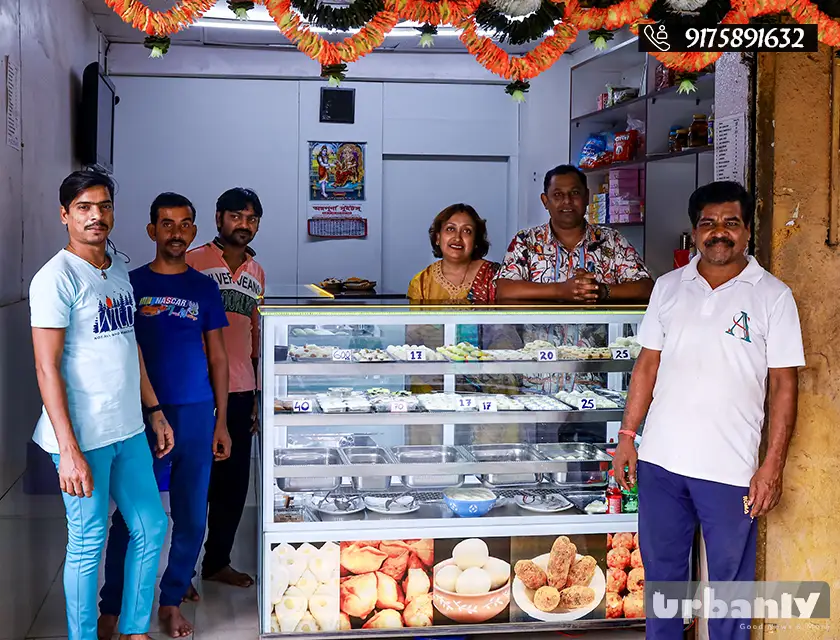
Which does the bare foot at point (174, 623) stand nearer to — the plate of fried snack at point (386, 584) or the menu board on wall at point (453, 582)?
the menu board on wall at point (453, 582)

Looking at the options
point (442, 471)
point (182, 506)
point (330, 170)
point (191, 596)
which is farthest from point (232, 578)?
point (330, 170)

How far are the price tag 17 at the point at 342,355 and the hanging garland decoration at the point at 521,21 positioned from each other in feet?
4.51

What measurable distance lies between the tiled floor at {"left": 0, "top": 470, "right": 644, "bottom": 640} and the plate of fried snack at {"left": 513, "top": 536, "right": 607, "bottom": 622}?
0.17 meters

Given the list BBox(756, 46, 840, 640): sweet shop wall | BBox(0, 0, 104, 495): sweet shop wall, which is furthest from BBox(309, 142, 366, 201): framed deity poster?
BBox(756, 46, 840, 640): sweet shop wall

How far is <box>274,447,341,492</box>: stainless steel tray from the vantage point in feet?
11.8

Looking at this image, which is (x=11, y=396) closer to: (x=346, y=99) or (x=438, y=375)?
(x=438, y=375)

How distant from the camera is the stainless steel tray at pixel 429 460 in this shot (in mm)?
3738

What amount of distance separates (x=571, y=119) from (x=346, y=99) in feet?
7.24

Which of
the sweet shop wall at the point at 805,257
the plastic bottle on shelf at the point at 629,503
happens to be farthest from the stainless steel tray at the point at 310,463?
the sweet shop wall at the point at 805,257

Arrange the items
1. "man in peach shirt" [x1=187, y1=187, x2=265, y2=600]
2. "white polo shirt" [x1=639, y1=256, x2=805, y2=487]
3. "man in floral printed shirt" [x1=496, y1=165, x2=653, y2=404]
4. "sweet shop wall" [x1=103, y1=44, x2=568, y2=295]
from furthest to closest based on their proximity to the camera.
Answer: "sweet shop wall" [x1=103, y1=44, x2=568, y2=295]
"man in peach shirt" [x1=187, y1=187, x2=265, y2=600]
"man in floral printed shirt" [x1=496, y1=165, x2=653, y2=404]
"white polo shirt" [x1=639, y1=256, x2=805, y2=487]

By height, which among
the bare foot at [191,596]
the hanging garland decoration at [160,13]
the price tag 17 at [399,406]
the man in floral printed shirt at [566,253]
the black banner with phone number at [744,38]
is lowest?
the bare foot at [191,596]

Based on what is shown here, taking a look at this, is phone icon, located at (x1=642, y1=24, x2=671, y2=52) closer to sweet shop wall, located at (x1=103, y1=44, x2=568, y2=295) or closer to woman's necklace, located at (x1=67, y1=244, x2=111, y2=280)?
woman's necklace, located at (x1=67, y1=244, x2=111, y2=280)

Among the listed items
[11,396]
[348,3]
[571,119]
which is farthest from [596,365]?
[571,119]

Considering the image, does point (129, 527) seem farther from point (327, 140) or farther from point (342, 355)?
point (327, 140)
